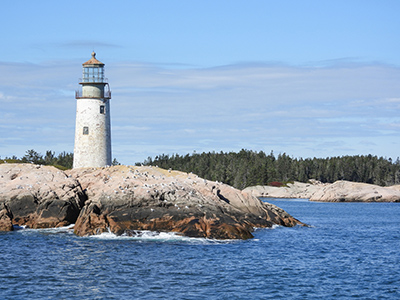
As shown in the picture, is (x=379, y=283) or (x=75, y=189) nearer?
(x=379, y=283)

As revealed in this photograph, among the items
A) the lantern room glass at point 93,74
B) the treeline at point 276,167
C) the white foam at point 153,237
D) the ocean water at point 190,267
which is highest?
the lantern room glass at point 93,74

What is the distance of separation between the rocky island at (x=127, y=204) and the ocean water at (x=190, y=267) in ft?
3.72

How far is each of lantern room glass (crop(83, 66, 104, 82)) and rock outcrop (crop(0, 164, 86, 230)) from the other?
14.1 m

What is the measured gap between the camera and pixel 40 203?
41562 millimetres

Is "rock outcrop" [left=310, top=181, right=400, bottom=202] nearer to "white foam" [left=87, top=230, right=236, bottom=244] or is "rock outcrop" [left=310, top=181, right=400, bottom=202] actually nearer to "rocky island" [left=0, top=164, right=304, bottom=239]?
"rocky island" [left=0, top=164, right=304, bottom=239]

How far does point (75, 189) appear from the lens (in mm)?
42531

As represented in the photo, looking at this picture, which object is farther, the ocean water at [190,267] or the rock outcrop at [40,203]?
the rock outcrop at [40,203]

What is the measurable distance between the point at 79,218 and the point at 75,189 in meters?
4.19

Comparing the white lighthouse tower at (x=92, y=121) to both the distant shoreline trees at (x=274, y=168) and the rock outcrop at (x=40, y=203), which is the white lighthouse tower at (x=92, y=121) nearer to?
the rock outcrop at (x=40, y=203)

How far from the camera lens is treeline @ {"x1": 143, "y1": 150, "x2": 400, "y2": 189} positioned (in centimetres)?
16450

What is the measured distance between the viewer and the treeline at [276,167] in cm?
16450

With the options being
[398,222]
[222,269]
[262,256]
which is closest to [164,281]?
[222,269]

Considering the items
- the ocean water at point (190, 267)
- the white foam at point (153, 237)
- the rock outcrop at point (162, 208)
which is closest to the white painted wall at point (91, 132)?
the rock outcrop at point (162, 208)

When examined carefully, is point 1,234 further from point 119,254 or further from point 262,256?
point 262,256
